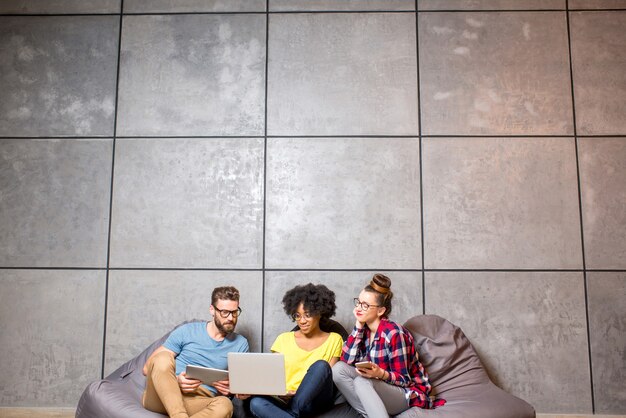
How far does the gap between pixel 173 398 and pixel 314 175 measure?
185cm

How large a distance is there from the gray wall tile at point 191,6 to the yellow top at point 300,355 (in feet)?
8.36

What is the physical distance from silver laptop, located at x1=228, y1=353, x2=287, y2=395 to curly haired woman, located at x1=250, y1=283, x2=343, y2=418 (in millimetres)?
154

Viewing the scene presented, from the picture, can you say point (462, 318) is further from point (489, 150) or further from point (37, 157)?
point (37, 157)

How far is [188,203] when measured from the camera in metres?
4.05

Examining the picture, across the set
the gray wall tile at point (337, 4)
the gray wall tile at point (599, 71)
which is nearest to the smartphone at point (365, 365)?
the gray wall tile at point (599, 71)

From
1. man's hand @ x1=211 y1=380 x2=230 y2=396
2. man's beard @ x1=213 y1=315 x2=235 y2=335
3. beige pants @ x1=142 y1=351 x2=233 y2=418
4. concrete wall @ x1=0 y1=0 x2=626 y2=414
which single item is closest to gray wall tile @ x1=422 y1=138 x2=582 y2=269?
concrete wall @ x1=0 y1=0 x2=626 y2=414

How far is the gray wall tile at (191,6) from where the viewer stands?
4.25 m

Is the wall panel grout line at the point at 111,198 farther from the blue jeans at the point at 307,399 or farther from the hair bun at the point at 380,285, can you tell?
the hair bun at the point at 380,285

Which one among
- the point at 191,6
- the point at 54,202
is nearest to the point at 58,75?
the point at 54,202

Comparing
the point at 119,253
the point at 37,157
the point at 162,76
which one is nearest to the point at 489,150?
the point at 162,76

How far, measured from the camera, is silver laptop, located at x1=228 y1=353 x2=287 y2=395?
9.21 ft

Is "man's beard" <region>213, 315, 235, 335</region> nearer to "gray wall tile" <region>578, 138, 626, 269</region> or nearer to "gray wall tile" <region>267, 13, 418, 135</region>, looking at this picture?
"gray wall tile" <region>267, 13, 418, 135</region>

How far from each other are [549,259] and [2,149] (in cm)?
409

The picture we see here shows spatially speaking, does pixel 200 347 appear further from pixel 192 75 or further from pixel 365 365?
pixel 192 75
